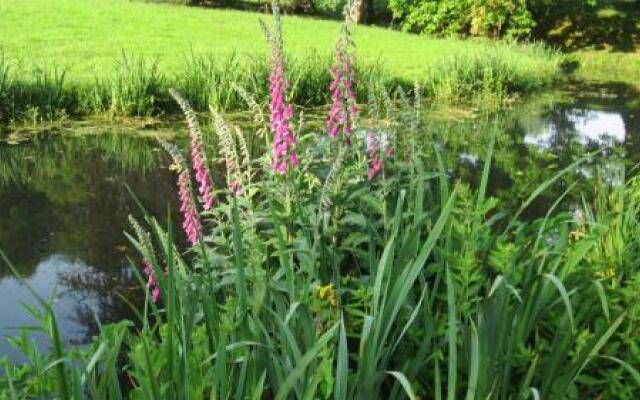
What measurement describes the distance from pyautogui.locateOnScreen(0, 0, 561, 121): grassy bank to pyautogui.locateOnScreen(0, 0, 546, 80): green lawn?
0.03m

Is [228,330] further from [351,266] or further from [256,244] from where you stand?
[351,266]

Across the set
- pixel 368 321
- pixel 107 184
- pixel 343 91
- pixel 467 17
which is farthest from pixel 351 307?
pixel 467 17

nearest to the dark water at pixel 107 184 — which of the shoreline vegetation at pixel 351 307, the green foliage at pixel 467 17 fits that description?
the shoreline vegetation at pixel 351 307

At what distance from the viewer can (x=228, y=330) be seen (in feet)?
7.26

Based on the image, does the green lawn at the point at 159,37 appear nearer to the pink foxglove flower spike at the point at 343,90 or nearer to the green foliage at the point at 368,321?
the pink foxglove flower spike at the point at 343,90

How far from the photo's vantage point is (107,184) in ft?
23.9

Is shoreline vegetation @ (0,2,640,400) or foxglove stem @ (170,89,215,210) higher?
foxglove stem @ (170,89,215,210)

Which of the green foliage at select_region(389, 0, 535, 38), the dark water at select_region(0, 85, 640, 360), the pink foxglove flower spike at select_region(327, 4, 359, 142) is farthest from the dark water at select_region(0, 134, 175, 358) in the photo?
the green foliage at select_region(389, 0, 535, 38)

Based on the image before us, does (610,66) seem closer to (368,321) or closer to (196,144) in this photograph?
(196,144)

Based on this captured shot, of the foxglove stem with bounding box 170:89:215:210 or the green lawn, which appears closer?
the foxglove stem with bounding box 170:89:215:210

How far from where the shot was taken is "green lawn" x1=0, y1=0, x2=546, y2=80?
13750mm

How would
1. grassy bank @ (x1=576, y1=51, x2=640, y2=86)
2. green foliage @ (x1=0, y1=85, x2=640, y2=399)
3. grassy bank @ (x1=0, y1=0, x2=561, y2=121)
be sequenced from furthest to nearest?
grassy bank @ (x1=576, y1=51, x2=640, y2=86)
grassy bank @ (x1=0, y1=0, x2=561, y2=121)
green foliage @ (x1=0, y1=85, x2=640, y2=399)

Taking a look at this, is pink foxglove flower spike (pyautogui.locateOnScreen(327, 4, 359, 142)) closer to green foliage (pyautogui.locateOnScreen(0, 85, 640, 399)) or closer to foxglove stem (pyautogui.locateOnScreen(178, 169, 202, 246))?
green foliage (pyautogui.locateOnScreen(0, 85, 640, 399))

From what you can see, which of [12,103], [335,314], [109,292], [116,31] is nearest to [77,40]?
[116,31]
